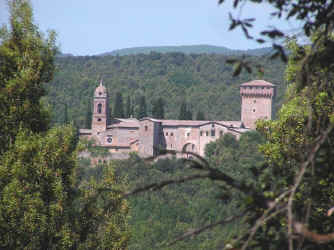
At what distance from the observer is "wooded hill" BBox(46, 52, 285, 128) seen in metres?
83.6

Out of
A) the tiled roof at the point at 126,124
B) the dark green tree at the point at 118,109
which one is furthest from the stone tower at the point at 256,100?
the dark green tree at the point at 118,109

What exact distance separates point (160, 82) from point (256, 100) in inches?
1433

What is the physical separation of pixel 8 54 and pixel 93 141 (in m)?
49.5

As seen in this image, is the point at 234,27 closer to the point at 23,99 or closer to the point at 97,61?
the point at 23,99

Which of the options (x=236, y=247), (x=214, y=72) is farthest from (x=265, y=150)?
(x=214, y=72)

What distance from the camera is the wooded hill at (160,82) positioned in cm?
8356

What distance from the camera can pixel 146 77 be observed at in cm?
10400

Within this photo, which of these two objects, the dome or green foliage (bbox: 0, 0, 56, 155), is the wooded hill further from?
green foliage (bbox: 0, 0, 56, 155)

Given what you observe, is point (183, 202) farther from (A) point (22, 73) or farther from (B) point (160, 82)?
(B) point (160, 82)

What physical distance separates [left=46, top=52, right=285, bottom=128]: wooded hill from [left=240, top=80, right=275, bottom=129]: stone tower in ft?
32.1

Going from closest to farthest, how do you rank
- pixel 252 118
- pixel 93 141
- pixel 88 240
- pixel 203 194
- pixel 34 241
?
pixel 34 241 → pixel 88 240 → pixel 203 194 → pixel 93 141 → pixel 252 118

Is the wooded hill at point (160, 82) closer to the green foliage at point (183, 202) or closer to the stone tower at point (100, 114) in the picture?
the stone tower at point (100, 114)

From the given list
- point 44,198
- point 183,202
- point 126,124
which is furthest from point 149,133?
point 44,198

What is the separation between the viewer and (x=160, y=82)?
98500mm
